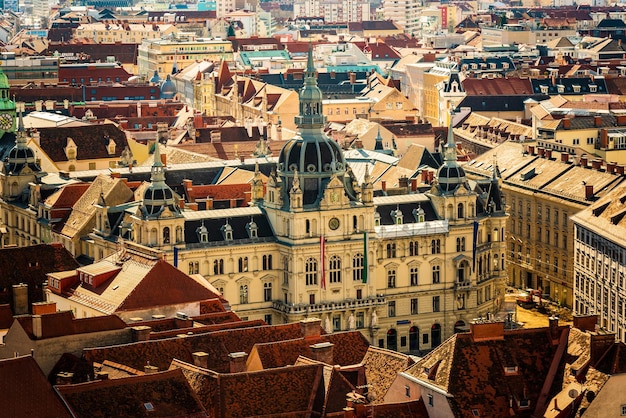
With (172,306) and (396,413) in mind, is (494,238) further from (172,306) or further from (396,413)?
(396,413)

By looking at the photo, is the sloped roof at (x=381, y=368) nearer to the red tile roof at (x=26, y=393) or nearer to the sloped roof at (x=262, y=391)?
the sloped roof at (x=262, y=391)

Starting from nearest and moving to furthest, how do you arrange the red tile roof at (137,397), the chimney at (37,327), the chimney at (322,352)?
the red tile roof at (137,397)
the chimney at (322,352)
the chimney at (37,327)

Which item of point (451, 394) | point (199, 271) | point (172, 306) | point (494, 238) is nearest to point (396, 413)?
point (451, 394)

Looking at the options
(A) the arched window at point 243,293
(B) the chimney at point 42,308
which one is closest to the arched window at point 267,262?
(A) the arched window at point 243,293

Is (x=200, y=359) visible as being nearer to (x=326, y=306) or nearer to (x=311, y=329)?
(x=311, y=329)

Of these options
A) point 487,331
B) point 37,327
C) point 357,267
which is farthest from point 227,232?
point 487,331

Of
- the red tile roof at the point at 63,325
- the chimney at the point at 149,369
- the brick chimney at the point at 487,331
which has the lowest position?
the chimney at the point at 149,369
